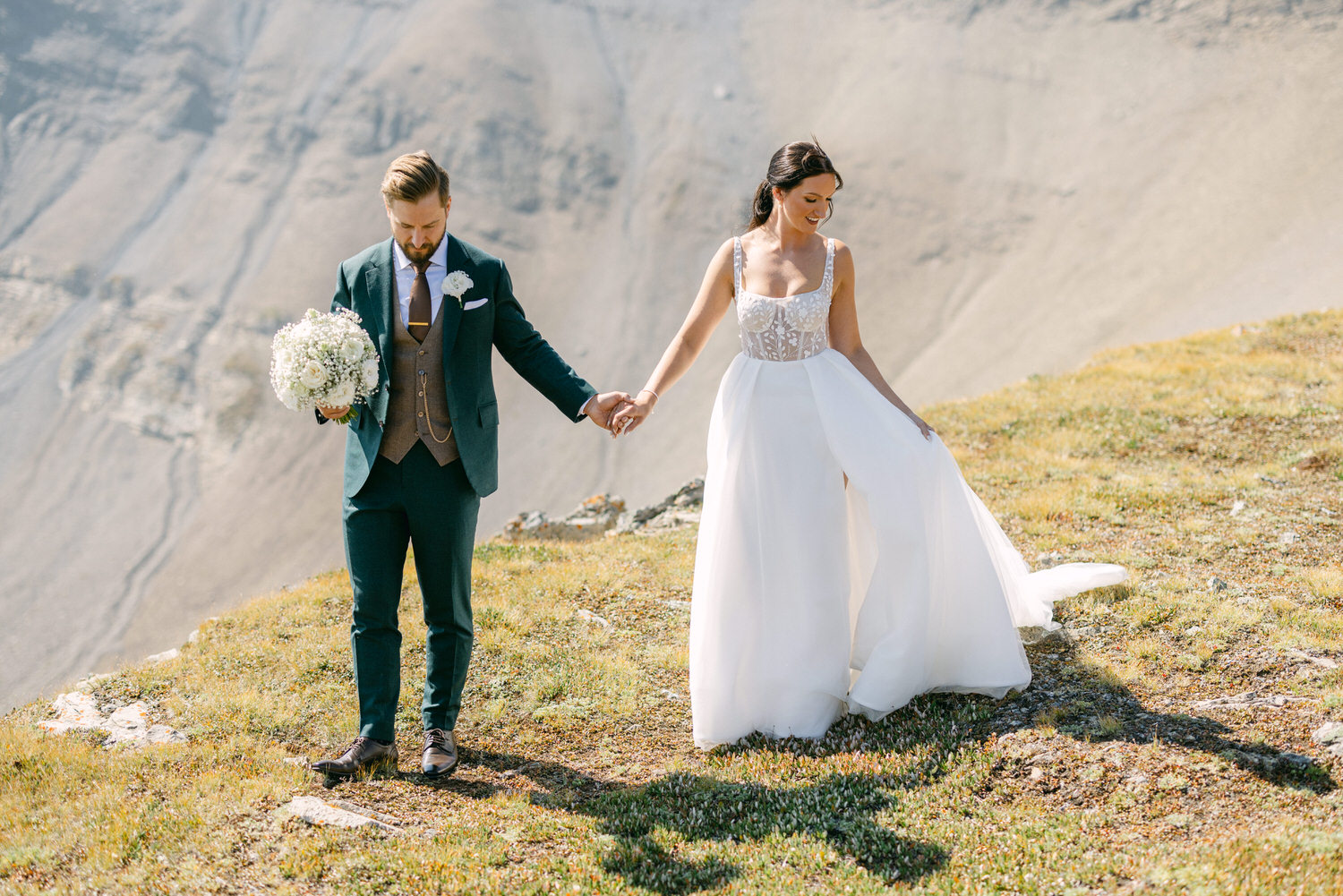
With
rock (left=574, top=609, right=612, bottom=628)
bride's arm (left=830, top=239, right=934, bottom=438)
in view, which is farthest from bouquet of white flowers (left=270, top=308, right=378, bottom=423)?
rock (left=574, top=609, right=612, bottom=628)

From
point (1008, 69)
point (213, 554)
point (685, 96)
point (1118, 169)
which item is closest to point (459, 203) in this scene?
point (685, 96)

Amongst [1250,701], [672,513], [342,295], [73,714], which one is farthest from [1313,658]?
[73,714]

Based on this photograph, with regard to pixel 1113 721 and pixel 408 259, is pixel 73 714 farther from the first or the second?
pixel 1113 721

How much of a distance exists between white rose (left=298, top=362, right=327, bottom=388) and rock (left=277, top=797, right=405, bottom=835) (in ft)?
6.96

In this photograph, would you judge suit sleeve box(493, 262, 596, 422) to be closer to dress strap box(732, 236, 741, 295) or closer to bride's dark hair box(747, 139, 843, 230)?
dress strap box(732, 236, 741, 295)

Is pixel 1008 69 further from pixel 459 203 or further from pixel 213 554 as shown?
pixel 213 554

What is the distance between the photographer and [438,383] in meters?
5.29

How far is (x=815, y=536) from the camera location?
5.70m

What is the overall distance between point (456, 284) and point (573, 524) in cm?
748

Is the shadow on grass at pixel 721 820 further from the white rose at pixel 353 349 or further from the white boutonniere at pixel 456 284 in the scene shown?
the white boutonniere at pixel 456 284

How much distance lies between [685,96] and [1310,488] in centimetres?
7989

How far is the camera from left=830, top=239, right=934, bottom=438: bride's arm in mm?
5945

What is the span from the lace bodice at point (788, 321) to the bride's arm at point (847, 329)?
0.23ft

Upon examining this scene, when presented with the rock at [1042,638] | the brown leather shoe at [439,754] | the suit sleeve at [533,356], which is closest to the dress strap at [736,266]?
the suit sleeve at [533,356]
